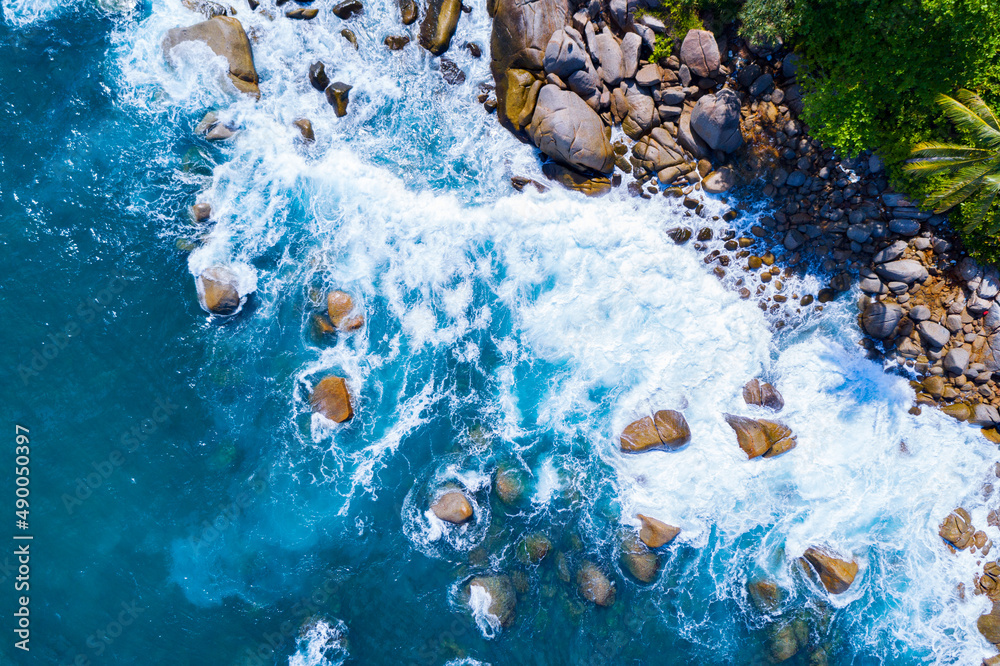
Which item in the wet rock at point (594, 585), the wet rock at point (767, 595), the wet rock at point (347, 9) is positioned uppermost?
the wet rock at point (347, 9)

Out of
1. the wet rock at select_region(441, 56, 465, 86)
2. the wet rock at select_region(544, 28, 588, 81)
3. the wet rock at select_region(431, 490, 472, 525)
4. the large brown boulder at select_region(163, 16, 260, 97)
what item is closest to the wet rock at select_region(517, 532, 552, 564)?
the wet rock at select_region(431, 490, 472, 525)

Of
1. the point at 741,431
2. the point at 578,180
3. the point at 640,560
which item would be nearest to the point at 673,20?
the point at 578,180

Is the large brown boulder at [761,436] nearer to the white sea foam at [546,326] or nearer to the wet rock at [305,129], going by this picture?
the white sea foam at [546,326]

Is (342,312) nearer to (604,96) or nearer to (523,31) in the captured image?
(523,31)

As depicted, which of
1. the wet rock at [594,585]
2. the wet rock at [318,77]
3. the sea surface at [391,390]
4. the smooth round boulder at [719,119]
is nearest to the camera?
the smooth round boulder at [719,119]

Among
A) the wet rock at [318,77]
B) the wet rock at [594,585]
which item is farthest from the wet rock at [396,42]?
the wet rock at [594,585]

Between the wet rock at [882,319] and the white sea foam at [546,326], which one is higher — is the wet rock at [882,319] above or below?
above

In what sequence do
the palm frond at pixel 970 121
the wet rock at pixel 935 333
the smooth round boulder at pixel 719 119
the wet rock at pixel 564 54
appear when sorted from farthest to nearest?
the wet rock at pixel 564 54 → the wet rock at pixel 935 333 → the smooth round boulder at pixel 719 119 → the palm frond at pixel 970 121
